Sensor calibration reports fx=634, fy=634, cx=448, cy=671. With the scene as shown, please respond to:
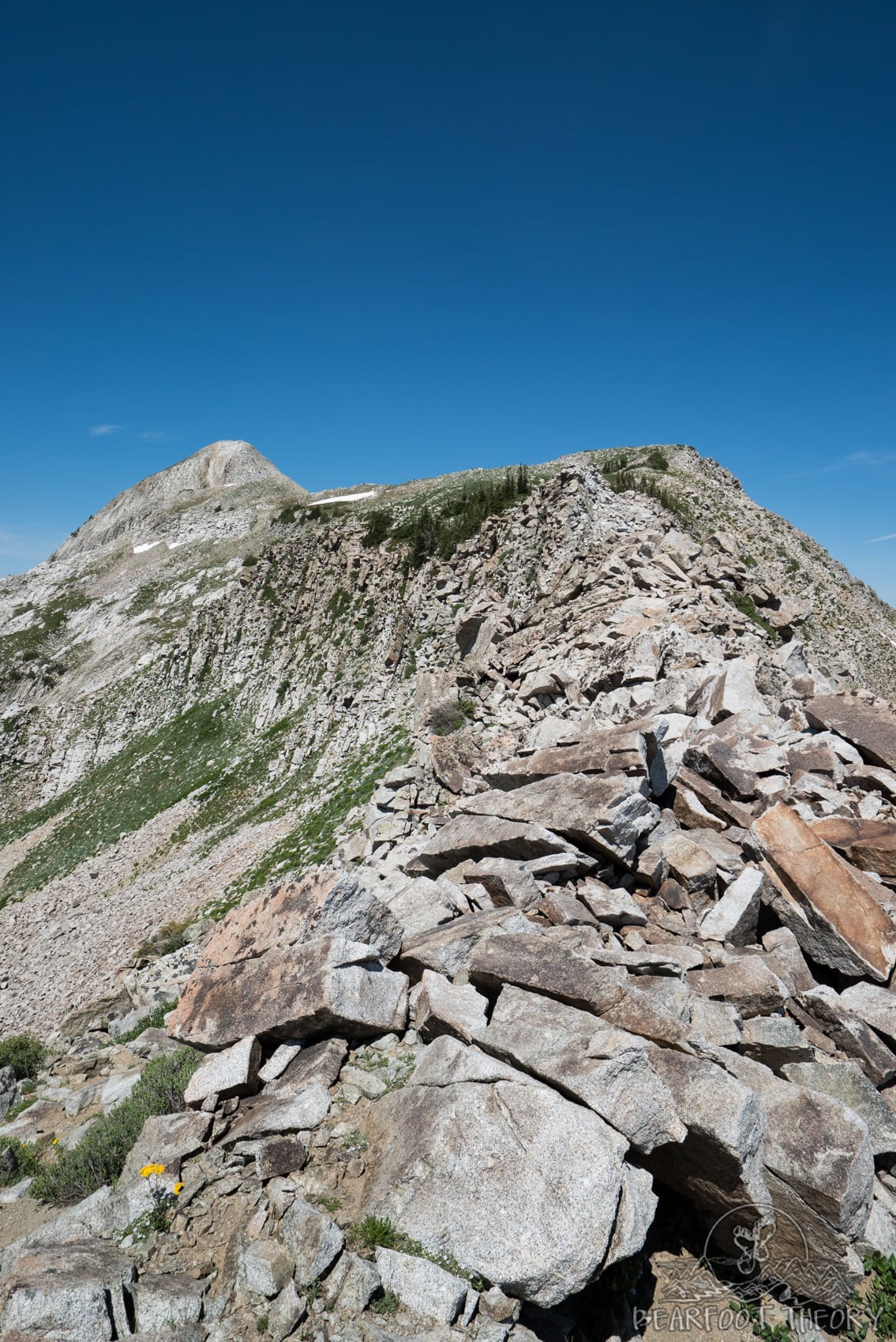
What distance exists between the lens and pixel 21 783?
51.6 metres

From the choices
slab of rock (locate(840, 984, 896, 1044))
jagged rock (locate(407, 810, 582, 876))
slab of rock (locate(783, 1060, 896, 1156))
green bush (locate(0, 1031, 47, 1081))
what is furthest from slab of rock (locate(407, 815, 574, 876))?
green bush (locate(0, 1031, 47, 1081))

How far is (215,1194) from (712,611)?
66.3ft

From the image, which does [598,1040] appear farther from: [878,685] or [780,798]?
[878,685]

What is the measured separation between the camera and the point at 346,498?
285 feet

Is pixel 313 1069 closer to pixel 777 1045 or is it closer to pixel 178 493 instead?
pixel 777 1045

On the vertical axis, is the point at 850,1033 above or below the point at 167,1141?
above

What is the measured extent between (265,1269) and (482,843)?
269 inches

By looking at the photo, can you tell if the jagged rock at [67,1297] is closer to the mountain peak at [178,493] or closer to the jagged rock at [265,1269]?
the jagged rock at [265,1269]

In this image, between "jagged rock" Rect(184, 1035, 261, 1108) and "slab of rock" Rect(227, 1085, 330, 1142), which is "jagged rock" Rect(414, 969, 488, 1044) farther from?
"jagged rock" Rect(184, 1035, 261, 1108)

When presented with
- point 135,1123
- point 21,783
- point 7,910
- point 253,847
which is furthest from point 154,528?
point 135,1123

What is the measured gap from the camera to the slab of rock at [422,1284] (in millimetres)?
4703

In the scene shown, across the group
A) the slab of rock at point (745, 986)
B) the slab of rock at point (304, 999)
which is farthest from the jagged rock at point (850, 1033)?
the slab of rock at point (304, 999)

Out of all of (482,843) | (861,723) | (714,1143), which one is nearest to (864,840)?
(861,723)

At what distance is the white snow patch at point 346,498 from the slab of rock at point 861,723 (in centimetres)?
6897
